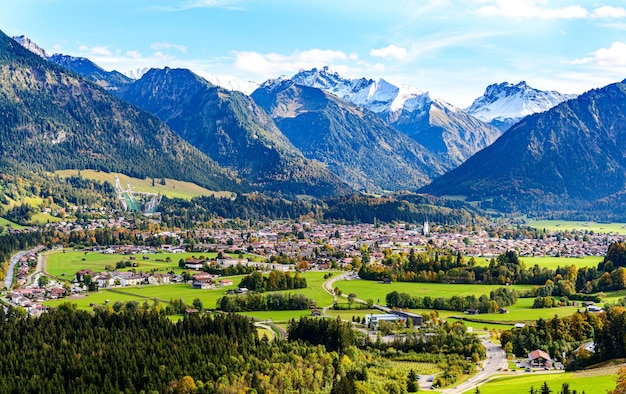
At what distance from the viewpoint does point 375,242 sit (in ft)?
547

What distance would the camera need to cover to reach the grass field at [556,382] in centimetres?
5409

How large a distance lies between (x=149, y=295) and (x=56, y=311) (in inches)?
854

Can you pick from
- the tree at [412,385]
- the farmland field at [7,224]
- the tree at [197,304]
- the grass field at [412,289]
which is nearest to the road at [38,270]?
the tree at [197,304]

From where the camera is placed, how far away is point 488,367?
65750mm

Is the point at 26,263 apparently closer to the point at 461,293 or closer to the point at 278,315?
the point at 278,315

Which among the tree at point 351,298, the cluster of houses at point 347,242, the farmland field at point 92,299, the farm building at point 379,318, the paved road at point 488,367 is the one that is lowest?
the farmland field at point 92,299

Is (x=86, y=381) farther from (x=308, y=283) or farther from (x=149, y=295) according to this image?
(x=308, y=283)

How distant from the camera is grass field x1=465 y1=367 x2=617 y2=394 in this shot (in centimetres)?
5409

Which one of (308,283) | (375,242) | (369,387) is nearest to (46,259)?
(308,283)

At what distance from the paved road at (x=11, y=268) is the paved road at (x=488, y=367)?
6563cm

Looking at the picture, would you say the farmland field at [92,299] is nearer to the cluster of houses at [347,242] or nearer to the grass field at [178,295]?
the grass field at [178,295]

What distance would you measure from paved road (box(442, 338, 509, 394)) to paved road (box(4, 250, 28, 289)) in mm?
65632

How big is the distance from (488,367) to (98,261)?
8373 centimetres

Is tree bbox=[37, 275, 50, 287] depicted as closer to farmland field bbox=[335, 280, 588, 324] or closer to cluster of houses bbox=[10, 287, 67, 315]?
cluster of houses bbox=[10, 287, 67, 315]
